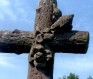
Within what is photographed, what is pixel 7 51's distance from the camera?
232 inches

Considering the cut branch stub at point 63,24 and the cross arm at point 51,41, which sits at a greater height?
the cut branch stub at point 63,24

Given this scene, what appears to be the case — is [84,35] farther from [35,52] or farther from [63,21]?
[35,52]

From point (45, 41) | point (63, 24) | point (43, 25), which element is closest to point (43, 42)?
point (45, 41)

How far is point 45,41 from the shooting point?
5719mm

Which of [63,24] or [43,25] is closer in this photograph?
[63,24]

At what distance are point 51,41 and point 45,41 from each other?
0.29 ft

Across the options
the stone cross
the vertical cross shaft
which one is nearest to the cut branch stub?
the stone cross


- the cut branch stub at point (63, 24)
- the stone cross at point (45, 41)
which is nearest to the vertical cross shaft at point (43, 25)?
the stone cross at point (45, 41)

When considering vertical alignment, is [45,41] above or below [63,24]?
below

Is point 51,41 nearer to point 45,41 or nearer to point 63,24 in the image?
point 45,41

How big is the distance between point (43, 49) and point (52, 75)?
40 centimetres

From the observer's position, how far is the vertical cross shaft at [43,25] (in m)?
5.62

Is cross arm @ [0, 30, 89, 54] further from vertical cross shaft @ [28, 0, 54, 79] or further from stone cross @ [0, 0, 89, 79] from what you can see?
vertical cross shaft @ [28, 0, 54, 79]

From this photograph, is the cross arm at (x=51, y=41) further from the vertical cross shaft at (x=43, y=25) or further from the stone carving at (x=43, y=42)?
the vertical cross shaft at (x=43, y=25)
